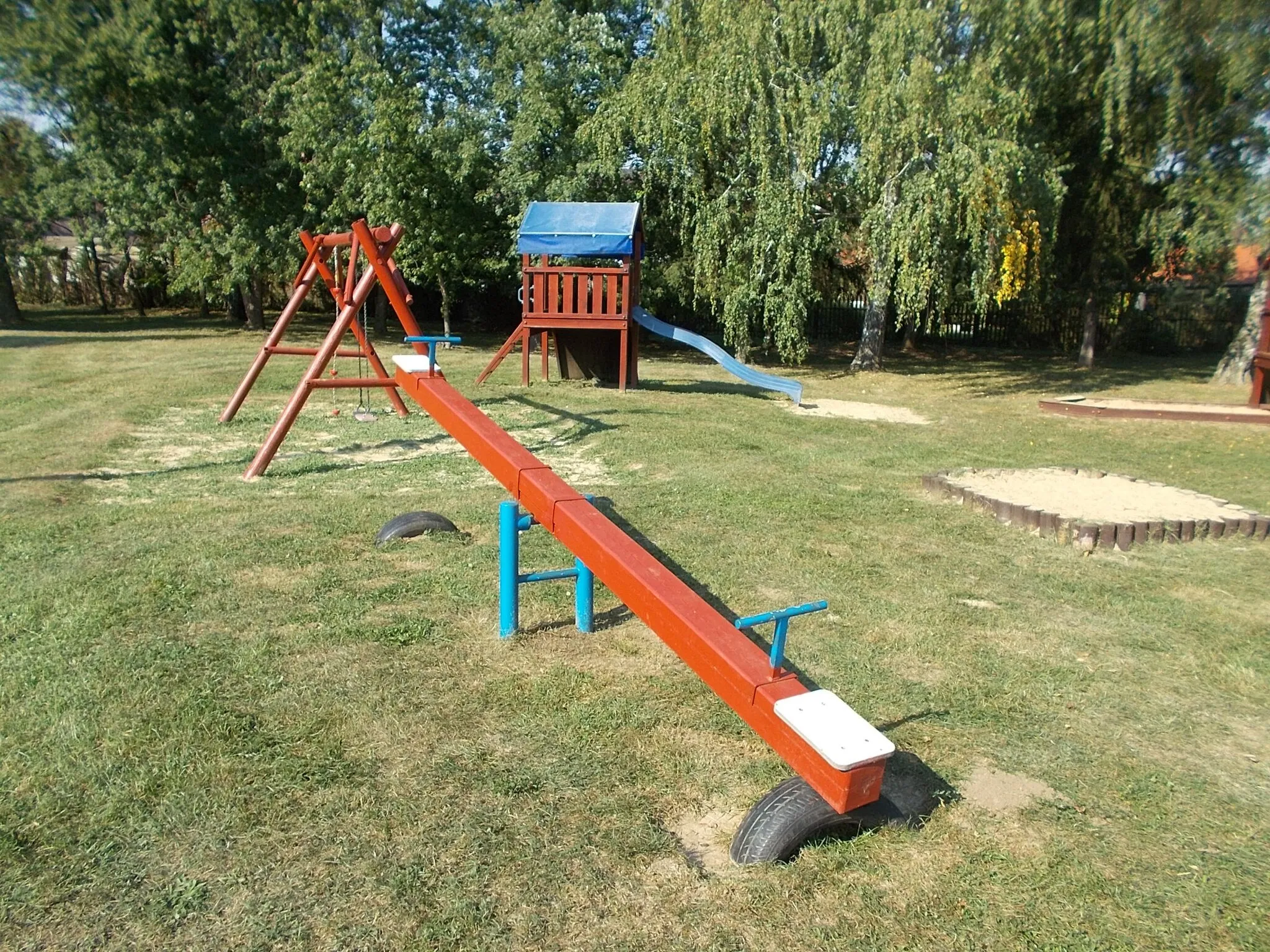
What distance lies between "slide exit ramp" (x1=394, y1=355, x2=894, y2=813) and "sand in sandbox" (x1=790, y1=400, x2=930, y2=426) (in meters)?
7.16

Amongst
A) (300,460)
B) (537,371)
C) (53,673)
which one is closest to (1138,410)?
(537,371)

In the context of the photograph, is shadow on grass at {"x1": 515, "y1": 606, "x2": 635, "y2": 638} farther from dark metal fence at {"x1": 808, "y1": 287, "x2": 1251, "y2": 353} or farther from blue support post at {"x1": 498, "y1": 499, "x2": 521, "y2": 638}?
dark metal fence at {"x1": 808, "y1": 287, "x2": 1251, "y2": 353}

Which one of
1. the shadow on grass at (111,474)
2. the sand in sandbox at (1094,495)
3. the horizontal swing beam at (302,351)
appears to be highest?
the horizontal swing beam at (302,351)

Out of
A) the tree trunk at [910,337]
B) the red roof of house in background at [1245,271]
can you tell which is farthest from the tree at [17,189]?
the red roof of house in background at [1245,271]

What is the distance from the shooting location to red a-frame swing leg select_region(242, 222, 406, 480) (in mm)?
6477

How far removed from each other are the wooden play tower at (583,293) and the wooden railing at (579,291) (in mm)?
11

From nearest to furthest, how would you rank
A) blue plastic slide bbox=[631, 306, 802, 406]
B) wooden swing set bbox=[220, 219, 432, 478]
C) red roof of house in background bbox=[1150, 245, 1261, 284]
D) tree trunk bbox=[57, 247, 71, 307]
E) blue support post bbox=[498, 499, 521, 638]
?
blue support post bbox=[498, 499, 521, 638]
wooden swing set bbox=[220, 219, 432, 478]
blue plastic slide bbox=[631, 306, 802, 406]
red roof of house in background bbox=[1150, 245, 1261, 284]
tree trunk bbox=[57, 247, 71, 307]

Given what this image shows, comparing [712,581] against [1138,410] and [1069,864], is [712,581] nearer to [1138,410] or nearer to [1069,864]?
[1069,864]

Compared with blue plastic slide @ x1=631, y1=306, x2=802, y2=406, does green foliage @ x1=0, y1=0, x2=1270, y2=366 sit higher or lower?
higher

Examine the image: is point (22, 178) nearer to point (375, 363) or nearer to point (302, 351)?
point (302, 351)

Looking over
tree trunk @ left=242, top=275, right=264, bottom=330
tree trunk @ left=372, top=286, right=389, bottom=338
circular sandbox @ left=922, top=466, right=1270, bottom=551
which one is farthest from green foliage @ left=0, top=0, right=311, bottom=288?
circular sandbox @ left=922, top=466, right=1270, bottom=551

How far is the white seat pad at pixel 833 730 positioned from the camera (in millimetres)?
2109

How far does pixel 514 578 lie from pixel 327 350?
3942 millimetres

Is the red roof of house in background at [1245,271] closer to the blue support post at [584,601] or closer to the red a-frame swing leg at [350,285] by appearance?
the red a-frame swing leg at [350,285]
